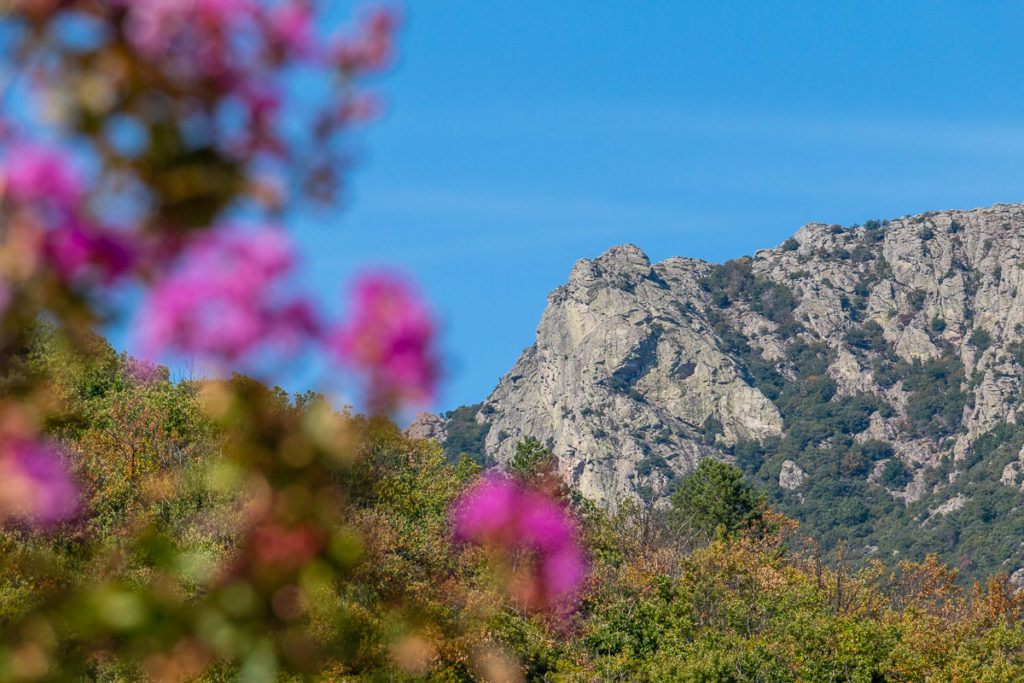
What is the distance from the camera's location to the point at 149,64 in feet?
8.72

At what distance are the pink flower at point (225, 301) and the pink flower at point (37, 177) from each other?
0.98ft

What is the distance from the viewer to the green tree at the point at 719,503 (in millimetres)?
76125

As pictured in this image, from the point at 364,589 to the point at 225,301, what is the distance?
88.9 ft

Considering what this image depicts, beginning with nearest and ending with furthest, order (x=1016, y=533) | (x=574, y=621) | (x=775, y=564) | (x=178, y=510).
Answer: (x=178, y=510), (x=574, y=621), (x=775, y=564), (x=1016, y=533)

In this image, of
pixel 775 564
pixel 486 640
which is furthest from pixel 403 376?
pixel 775 564

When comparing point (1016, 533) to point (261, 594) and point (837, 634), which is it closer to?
point (837, 634)

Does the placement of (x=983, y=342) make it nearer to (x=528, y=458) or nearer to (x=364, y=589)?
(x=528, y=458)

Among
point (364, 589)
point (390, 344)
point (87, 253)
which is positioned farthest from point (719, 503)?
point (87, 253)

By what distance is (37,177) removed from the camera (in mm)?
2609

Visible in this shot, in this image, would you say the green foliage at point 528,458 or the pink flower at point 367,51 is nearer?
the pink flower at point 367,51

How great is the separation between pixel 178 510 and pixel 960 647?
22.0 metres

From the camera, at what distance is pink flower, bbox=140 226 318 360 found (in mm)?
2775

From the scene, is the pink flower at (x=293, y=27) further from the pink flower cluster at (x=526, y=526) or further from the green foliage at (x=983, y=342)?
the green foliage at (x=983, y=342)

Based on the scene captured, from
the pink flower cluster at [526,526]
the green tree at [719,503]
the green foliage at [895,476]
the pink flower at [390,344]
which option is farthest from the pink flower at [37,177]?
the green foliage at [895,476]
